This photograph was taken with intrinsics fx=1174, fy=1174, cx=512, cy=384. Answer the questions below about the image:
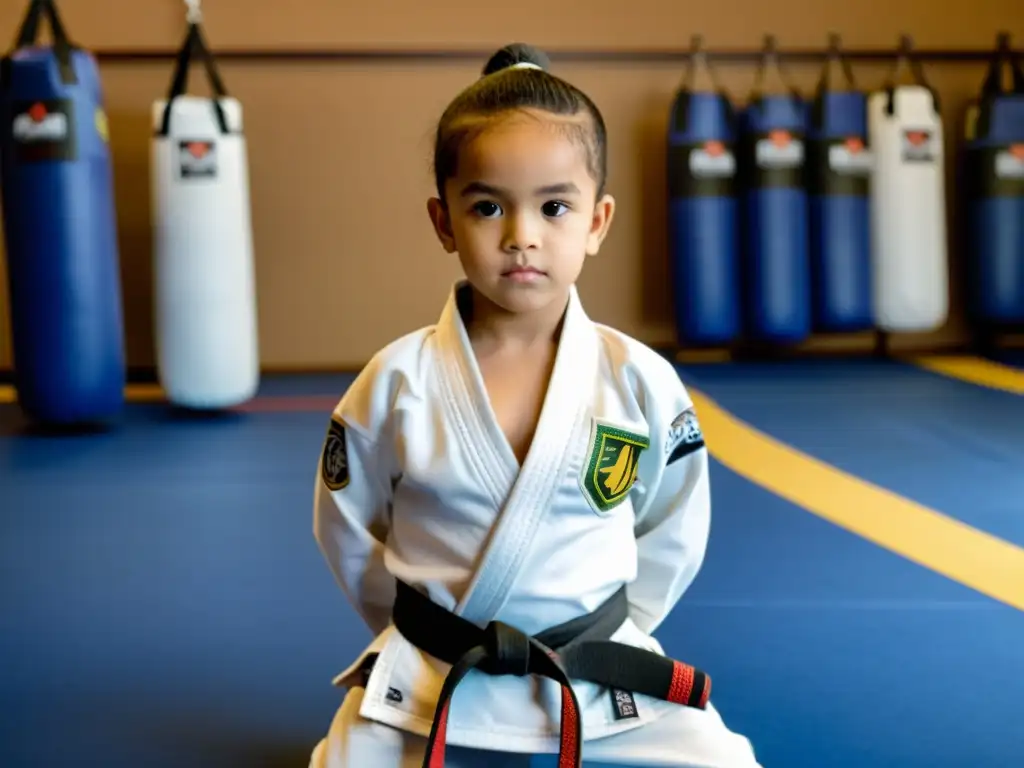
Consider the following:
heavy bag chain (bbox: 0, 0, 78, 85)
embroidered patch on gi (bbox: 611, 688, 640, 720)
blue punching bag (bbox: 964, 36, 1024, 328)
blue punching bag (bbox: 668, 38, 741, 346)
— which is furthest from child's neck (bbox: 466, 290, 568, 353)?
blue punching bag (bbox: 964, 36, 1024, 328)

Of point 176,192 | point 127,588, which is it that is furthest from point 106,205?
point 127,588

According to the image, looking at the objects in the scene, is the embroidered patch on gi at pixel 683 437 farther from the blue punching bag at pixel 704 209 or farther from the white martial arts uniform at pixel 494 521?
the blue punching bag at pixel 704 209

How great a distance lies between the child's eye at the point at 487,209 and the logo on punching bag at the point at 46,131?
3.79 metres

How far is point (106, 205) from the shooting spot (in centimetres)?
518

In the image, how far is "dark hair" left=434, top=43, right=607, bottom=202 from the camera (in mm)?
1711

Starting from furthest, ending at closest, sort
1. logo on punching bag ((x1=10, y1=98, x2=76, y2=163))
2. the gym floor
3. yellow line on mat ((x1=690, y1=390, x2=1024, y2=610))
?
logo on punching bag ((x1=10, y1=98, x2=76, y2=163)) → yellow line on mat ((x1=690, y1=390, x2=1024, y2=610)) → the gym floor

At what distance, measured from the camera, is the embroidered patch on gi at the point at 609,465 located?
1.77 m

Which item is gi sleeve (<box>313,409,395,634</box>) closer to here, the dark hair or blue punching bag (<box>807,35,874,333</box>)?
the dark hair

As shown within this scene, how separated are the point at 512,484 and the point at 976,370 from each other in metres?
5.30

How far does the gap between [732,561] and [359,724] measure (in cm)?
167

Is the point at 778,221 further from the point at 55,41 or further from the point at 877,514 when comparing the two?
the point at 55,41

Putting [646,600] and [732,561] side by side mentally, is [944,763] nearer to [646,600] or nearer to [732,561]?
[646,600]

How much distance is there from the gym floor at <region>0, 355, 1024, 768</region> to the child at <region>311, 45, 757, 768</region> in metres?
0.44

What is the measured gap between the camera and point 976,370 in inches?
252
